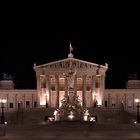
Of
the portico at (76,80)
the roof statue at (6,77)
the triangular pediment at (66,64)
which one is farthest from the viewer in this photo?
the roof statue at (6,77)

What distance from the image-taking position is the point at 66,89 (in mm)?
89500

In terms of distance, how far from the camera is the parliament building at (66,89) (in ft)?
300

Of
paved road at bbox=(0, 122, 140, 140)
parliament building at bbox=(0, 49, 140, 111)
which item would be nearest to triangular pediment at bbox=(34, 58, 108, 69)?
parliament building at bbox=(0, 49, 140, 111)

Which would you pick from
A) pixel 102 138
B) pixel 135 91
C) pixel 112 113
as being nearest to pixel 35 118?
pixel 112 113

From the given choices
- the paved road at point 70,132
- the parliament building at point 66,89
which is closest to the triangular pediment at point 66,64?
the parliament building at point 66,89

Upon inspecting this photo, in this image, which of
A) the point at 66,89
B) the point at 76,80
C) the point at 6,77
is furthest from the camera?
the point at 6,77

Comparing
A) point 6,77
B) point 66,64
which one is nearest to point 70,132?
point 66,64

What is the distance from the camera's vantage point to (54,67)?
301 ft

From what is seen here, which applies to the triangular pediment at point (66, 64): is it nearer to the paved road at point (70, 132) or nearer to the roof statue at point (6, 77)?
the roof statue at point (6, 77)

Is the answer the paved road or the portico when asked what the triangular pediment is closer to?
the portico

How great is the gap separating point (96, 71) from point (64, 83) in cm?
611

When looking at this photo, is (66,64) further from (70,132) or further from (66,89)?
(70,132)

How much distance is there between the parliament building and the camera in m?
91.3

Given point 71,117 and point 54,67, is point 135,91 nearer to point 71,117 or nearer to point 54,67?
point 54,67
